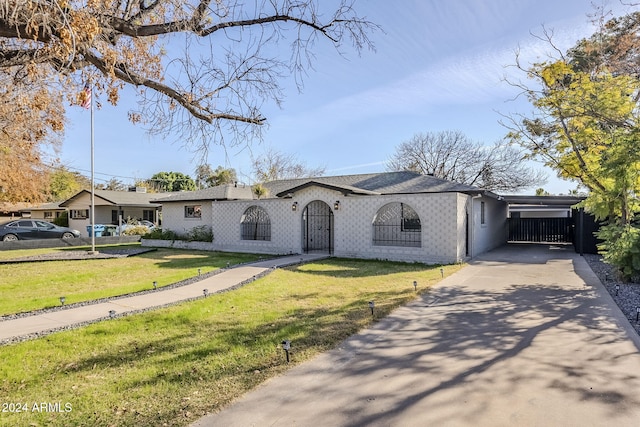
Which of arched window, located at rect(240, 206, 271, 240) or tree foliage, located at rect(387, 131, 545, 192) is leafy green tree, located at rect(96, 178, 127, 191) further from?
tree foliage, located at rect(387, 131, 545, 192)

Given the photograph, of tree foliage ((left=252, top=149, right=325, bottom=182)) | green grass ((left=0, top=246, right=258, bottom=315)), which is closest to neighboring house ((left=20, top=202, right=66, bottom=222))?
tree foliage ((left=252, top=149, right=325, bottom=182))

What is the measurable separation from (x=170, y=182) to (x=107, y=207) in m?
22.5

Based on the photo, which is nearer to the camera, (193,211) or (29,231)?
(193,211)

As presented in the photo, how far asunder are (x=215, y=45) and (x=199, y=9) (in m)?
0.55

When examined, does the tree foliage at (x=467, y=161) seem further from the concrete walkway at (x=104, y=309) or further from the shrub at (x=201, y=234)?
the concrete walkway at (x=104, y=309)

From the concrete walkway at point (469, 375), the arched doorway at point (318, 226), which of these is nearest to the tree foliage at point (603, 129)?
the concrete walkway at point (469, 375)

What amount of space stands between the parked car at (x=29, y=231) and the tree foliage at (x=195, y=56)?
21.6 meters

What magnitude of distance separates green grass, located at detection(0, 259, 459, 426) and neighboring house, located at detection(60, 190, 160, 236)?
2665 cm

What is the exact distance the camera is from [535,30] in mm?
10469

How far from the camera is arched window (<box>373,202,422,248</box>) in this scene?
1612 cm

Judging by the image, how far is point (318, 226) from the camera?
1820 centimetres

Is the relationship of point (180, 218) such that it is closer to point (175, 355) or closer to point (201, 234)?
point (201, 234)

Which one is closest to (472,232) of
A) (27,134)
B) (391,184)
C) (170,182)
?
(391,184)

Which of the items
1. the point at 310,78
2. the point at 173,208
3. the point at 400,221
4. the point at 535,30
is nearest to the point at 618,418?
the point at 310,78
